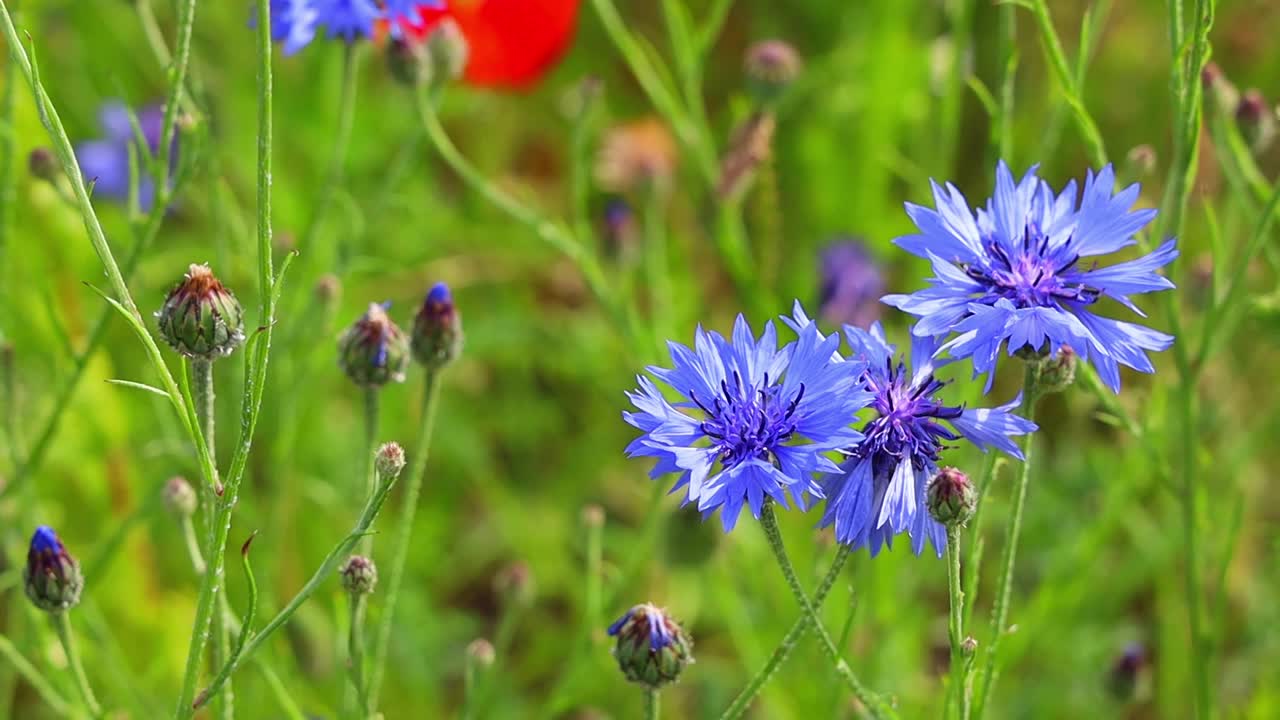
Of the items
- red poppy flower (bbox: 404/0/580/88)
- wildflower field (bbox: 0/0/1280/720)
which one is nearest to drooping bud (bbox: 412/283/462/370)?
wildflower field (bbox: 0/0/1280/720)

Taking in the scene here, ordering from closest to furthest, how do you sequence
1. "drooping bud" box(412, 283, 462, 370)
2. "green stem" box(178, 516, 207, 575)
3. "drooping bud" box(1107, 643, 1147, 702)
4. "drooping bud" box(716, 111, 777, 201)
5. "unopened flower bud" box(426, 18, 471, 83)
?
"green stem" box(178, 516, 207, 575) < "drooping bud" box(412, 283, 462, 370) < "drooping bud" box(1107, 643, 1147, 702) < "unopened flower bud" box(426, 18, 471, 83) < "drooping bud" box(716, 111, 777, 201)

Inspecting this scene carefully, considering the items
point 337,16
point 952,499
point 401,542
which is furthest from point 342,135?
point 952,499

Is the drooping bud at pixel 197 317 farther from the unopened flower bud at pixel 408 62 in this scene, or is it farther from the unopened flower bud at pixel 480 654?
the unopened flower bud at pixel 408 62

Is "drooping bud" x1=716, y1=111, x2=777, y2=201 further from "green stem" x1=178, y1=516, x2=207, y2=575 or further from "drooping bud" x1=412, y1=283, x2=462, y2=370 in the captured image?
"green stem" x1=178, y1=516, x2=207, y2=575

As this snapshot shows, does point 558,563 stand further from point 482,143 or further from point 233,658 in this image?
point 233,658

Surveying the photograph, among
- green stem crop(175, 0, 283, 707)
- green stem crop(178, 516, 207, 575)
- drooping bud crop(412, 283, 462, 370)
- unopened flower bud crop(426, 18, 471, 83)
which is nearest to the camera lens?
green stem crop(175, 0, 283, 707)
